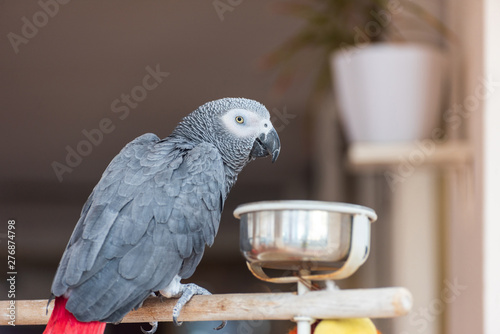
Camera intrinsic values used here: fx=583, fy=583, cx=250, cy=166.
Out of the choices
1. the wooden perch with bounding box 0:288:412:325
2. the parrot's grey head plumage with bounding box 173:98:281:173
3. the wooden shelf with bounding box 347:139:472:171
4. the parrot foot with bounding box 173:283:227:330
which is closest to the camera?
the wooden perch with bounding box 0:288:412:325

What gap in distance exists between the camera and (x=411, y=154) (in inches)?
62.2

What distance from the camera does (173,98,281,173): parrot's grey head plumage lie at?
104 centimetres

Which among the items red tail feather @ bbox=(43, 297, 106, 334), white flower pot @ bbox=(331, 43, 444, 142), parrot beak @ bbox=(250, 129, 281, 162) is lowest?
red tail feather @ bbox=(43, 297, 106, 334)

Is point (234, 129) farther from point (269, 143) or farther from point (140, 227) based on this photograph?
point (140, 227)

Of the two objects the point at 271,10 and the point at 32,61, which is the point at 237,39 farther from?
the point at 32,61

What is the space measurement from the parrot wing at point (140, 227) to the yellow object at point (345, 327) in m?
0.26

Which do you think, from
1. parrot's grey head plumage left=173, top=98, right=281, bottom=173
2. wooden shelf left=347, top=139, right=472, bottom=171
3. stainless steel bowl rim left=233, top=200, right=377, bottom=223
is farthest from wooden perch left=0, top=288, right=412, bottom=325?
wooden shelf left=347, top=139, right=472, bottom=171

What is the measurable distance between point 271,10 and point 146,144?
145 cm

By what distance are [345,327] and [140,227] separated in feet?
1.11

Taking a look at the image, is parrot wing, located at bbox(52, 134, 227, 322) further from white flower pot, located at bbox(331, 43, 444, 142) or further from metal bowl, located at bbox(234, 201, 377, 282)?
white flower pot, located at bbox(331, 43, 444, 142)

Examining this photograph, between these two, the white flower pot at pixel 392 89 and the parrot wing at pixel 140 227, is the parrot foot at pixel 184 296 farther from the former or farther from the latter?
the white flower pot at pixel 392 89

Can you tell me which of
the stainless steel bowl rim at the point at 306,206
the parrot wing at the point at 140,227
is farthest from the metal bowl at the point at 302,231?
the parrot wing at the point at 140,227

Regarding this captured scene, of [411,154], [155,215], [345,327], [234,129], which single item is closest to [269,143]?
[234,129]

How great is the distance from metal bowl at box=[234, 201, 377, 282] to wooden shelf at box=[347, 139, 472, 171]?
79 centimetres
